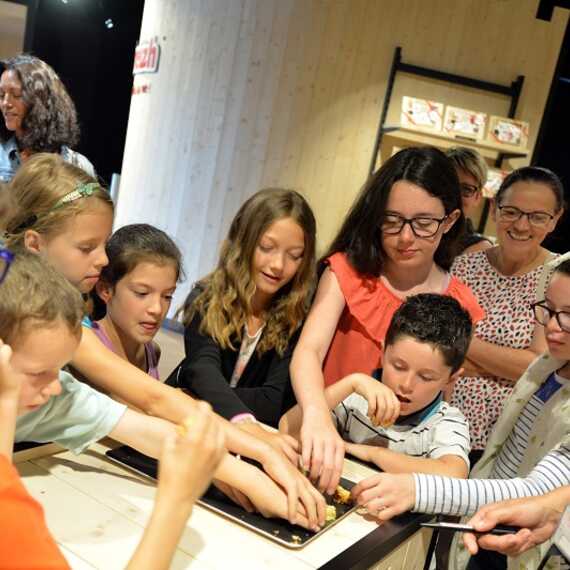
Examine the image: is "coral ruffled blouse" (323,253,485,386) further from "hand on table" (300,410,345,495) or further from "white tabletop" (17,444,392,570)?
"white tabletop" (17,444,392,570)

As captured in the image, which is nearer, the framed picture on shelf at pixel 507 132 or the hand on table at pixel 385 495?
the hand on table at pixel 385 495

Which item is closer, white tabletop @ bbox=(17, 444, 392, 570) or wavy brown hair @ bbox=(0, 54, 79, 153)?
white tabletop @ bbox=(17, 444, 392, 570)

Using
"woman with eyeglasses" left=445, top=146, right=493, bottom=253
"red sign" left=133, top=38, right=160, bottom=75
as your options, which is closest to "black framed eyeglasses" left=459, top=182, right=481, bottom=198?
"woman with eyeglasses" left=445, top=146, right=493, bottom=253

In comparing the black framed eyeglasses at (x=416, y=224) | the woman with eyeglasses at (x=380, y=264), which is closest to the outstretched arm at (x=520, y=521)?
the woman with eyeglasses at (x=380, y=264)

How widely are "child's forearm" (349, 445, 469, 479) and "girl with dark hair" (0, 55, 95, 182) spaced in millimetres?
2018

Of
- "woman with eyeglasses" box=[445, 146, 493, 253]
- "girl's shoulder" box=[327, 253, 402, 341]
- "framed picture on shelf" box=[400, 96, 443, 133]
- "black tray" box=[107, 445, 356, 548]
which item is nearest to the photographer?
"black tray" box=[107, 445, 356, 548]

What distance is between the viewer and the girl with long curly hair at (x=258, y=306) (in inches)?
74.2

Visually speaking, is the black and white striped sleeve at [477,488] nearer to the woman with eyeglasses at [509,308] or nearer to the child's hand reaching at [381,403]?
the child's hand reaching at [381,403]

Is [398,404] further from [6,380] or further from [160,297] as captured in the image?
[6,380]

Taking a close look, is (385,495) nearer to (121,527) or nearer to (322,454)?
(322,454)

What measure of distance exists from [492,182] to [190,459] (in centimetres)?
462

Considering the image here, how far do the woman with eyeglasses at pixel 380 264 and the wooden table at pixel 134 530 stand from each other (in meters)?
0.47

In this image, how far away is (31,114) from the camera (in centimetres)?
291

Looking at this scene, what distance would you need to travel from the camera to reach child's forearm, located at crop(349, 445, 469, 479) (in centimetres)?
147
